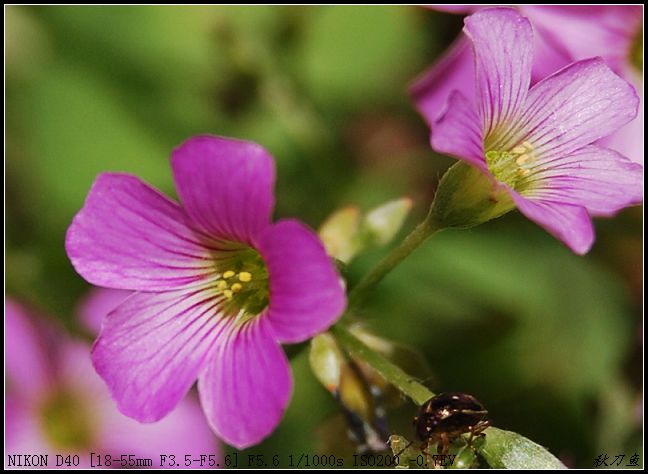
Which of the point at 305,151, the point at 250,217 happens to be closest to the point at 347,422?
the point at 250,217

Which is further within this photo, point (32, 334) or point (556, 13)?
point (32, 334)

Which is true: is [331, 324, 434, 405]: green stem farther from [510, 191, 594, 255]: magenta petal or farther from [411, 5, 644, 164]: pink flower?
[411, 5, 644, 164]: pink flower

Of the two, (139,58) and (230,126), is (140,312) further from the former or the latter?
(139,58)

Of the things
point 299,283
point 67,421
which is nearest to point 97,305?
point 67,421

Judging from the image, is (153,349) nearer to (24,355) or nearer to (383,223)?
(383,223)

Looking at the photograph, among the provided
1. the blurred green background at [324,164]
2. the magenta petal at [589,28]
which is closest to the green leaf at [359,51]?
the blurred green background at [324,164]

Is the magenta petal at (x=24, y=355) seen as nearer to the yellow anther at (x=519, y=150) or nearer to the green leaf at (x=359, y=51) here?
the green leaf at (x=359, y=51)

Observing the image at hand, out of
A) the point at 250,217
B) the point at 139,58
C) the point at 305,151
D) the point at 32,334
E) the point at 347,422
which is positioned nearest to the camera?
the point at 250,217
